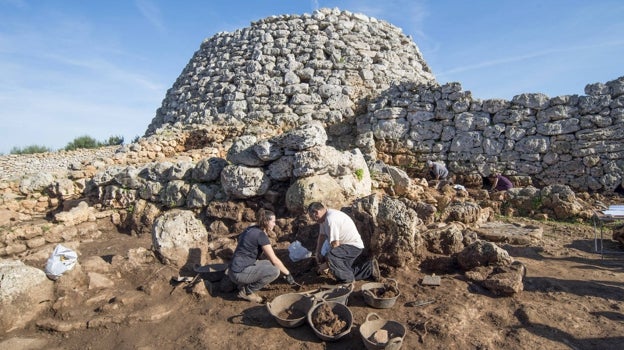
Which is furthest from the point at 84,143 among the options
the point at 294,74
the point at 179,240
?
the point at 179,240

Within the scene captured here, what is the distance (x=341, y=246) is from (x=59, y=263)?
346 cm

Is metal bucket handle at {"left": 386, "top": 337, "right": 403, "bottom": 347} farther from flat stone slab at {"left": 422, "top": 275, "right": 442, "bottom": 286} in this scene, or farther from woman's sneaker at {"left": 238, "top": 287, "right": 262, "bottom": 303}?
woman's sneaker at {"left": 238, "top": 287, "right": 262, "bottom": 303}

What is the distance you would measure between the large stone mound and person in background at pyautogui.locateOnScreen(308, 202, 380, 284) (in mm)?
6679

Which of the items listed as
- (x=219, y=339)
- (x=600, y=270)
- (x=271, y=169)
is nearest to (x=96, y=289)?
(x=219, y=339)

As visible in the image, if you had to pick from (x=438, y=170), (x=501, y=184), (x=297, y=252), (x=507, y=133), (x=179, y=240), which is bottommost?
(x=297, y=252)

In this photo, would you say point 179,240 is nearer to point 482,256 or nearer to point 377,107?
point 482,256

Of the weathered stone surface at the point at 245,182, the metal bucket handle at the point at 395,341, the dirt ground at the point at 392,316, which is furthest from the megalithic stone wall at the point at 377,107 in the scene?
the metal bucket handle at the point at 395,341

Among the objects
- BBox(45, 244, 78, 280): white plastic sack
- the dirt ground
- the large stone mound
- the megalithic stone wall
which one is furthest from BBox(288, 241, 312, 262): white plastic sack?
the large stone mound

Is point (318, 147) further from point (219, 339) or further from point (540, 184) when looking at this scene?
point (540, 184)

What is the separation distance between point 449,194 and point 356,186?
2.58 m

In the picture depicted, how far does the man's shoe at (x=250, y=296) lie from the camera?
437cm

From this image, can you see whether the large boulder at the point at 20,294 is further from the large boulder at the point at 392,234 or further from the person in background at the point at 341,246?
the large boulder at the point at 392,234

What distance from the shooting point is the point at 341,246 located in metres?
4.61

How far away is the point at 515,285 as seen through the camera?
13.8ft
